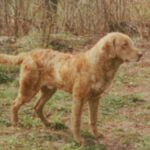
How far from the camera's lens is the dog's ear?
6.93m

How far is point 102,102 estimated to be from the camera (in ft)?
30.7

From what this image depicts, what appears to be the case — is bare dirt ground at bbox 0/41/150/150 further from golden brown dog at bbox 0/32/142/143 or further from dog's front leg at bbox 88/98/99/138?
golden brown dog at bbox 0/32/142/143

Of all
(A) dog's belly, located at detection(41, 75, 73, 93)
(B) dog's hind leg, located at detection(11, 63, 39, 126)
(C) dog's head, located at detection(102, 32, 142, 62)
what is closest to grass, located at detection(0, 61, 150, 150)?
(B) dog's hind leg, located at detection(11, 63, 39, 126)

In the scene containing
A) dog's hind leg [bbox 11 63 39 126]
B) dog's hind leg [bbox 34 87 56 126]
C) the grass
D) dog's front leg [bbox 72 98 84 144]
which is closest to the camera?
dog's front leg [bbox 72 98 84 144]

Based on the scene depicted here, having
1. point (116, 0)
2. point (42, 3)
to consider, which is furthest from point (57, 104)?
point (116, 0)

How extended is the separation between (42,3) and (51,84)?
5.41m

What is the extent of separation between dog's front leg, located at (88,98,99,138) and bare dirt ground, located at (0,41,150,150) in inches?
3.8

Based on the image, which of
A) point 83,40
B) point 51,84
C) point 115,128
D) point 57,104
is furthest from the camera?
point 83,40

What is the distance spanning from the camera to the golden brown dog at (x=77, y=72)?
6961 mm

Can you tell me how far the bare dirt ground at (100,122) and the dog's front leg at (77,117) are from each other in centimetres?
11

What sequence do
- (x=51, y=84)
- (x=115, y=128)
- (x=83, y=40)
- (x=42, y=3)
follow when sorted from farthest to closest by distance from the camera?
1. (x=83, y=40)
2. (x=42, y=3)
3. (x=115, y=128)
4. (x=51, y=84)

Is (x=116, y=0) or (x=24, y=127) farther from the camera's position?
(x=116, y=0)

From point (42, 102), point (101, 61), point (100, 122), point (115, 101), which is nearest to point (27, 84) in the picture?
point (42, 102)

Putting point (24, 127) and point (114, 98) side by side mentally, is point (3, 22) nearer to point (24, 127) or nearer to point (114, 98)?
point (114, 98)
